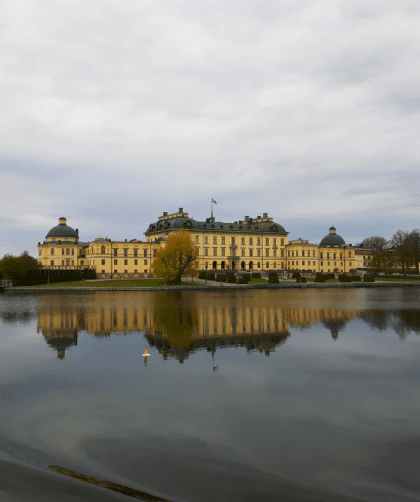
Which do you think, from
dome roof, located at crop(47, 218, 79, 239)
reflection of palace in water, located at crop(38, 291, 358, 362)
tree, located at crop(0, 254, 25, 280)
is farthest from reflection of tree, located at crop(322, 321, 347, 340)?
dome roof, located at crop(47, 218, 79, 239)

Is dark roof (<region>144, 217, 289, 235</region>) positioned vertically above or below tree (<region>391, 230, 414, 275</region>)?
above

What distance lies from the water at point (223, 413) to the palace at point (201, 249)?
265ft

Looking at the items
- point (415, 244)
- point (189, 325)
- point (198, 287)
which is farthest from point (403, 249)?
point (189, 325)

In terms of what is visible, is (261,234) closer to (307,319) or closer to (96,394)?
(307,319)

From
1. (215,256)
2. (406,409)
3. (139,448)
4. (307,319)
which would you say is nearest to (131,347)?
(139,448)

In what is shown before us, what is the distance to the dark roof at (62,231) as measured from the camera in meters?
112

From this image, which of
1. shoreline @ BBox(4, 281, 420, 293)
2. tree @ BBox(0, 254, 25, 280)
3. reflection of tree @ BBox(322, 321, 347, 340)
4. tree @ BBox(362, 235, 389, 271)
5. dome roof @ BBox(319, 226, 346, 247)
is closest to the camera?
reflection of tree @ BBox(322, 321, 347, 340)

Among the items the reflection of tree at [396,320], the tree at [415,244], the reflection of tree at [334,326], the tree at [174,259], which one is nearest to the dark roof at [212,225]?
the tree at [415,244]

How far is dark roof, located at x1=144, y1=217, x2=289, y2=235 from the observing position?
110 m

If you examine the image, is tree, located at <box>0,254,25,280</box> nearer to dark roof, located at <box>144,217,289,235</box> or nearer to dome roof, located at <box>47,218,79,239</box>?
dome roof, located at <box>47,218,79,239</box>

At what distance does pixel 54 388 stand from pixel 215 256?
103670 millimetres

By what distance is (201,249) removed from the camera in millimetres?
112750

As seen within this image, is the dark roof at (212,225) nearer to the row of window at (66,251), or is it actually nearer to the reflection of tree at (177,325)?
the row of window at (66,251)

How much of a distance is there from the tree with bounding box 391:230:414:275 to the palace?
2624 cm
